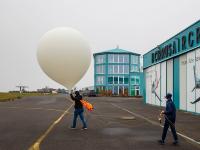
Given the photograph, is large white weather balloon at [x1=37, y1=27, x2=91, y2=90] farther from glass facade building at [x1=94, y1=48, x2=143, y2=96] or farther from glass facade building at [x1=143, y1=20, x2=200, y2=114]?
glass facade building at [x1=94, y1=48, x2=143, y2=96]

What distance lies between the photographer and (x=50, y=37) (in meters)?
11.8

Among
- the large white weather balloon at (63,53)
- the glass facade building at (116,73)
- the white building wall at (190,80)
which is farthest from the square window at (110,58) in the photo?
the large white weather balloon at (63,53)

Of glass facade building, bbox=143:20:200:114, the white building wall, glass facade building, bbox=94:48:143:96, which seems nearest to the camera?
glass facade building, bbox=143:20:200:114

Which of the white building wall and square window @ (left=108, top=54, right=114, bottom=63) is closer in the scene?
the white building wall

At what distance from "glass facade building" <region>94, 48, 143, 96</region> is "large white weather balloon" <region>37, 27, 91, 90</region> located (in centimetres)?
7869

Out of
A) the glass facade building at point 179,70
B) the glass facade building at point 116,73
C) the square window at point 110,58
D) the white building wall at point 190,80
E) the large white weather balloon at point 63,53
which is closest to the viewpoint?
the large white weather balloon at point 63,53

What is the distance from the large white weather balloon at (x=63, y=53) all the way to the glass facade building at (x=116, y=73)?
78687 mm

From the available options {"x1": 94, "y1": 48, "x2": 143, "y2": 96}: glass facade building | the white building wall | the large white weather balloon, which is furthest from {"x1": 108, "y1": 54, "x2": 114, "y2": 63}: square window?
the large white weather balloon

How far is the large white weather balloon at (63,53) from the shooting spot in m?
11.8

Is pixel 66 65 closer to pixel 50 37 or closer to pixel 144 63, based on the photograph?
pixel 50 37

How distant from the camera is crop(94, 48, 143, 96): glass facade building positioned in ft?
303

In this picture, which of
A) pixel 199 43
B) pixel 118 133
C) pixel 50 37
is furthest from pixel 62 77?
pixel 199 43

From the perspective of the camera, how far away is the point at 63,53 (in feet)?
38.7

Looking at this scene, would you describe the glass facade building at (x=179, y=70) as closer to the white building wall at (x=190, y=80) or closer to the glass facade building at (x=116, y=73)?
the white building wall at (x=190, y=80)
